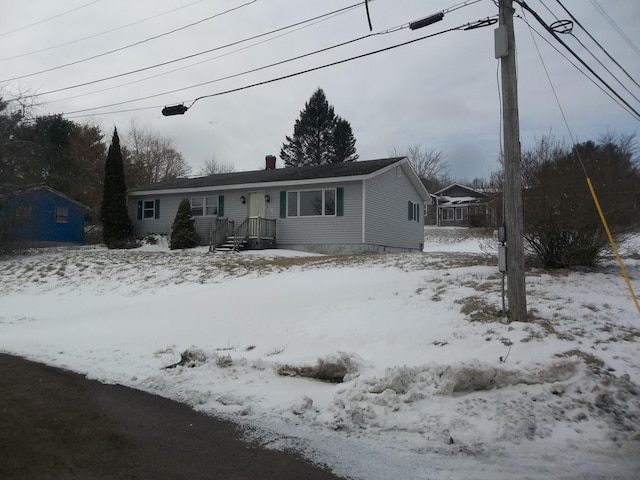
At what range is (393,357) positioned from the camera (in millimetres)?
7035

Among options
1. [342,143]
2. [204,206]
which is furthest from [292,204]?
[342,143]

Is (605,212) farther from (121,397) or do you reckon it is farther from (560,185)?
(121,397)

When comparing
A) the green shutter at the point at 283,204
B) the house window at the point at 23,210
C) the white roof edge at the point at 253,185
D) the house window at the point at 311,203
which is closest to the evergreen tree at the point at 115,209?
the white roof edge at the point at 253,185

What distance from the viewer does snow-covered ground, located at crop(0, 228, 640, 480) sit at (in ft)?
14.5

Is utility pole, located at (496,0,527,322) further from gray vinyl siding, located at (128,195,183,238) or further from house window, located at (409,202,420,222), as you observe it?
gray vinyl siding, located at (128,195,183,238)

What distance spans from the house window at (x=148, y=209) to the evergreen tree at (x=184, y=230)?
4217 millimetres

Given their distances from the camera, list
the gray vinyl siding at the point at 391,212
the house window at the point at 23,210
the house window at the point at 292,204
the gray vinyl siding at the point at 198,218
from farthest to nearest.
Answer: the gray vinyl siding at the point at 198,218 → the house window at the point at 292,204 → the house window at the point at 23,210 → the gray vinyl siding at the point at 391,212

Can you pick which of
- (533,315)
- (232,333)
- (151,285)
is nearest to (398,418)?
(533,315)

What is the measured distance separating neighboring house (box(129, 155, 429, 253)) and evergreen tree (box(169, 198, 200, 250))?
3.28 ft

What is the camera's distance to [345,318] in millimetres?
8961

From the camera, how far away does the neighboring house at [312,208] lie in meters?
20.2

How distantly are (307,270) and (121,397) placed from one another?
8.71 meters

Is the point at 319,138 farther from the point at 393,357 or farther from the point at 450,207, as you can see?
the point at 393,357

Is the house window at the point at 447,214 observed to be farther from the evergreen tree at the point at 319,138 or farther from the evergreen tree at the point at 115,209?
the evergreen tree at the point at 115,209
